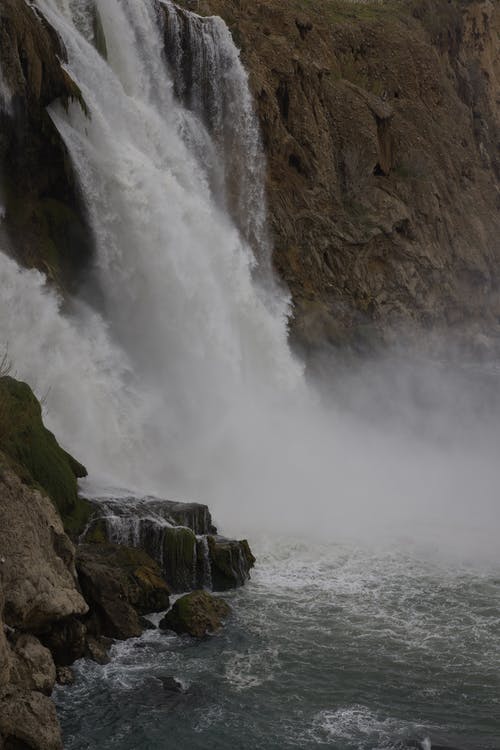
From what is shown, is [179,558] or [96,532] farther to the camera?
[179,558]

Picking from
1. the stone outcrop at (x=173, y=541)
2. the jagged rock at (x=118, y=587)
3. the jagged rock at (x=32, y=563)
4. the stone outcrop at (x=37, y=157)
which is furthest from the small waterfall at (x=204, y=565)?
the stone outcrop at (x=37, y=157)

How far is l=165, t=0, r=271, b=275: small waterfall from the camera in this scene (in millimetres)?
37781

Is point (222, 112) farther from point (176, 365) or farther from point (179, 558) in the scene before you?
point (179, 558)

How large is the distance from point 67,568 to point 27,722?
400cm

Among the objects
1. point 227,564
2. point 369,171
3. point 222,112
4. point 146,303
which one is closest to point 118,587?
point 227,564

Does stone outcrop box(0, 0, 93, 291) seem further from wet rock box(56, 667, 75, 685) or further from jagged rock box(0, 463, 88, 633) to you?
wet rock box(56, 667, 75, 685)

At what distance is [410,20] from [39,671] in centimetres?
5627

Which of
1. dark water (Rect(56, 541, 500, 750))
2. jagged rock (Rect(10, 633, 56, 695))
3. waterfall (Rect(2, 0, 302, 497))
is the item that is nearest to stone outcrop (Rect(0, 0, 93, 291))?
waterfall (Rect(2, 0, 302, 497))

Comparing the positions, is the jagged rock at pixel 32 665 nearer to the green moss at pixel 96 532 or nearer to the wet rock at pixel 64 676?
the wet rock at pixel 64 676

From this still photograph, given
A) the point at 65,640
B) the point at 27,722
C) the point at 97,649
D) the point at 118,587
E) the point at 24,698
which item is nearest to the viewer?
the point at 27,722

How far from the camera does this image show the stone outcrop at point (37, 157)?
1001 inches

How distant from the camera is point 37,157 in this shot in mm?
26719

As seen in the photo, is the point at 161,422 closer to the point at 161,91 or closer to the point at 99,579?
the point at 99,579

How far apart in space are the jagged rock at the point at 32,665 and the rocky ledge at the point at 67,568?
19mm
